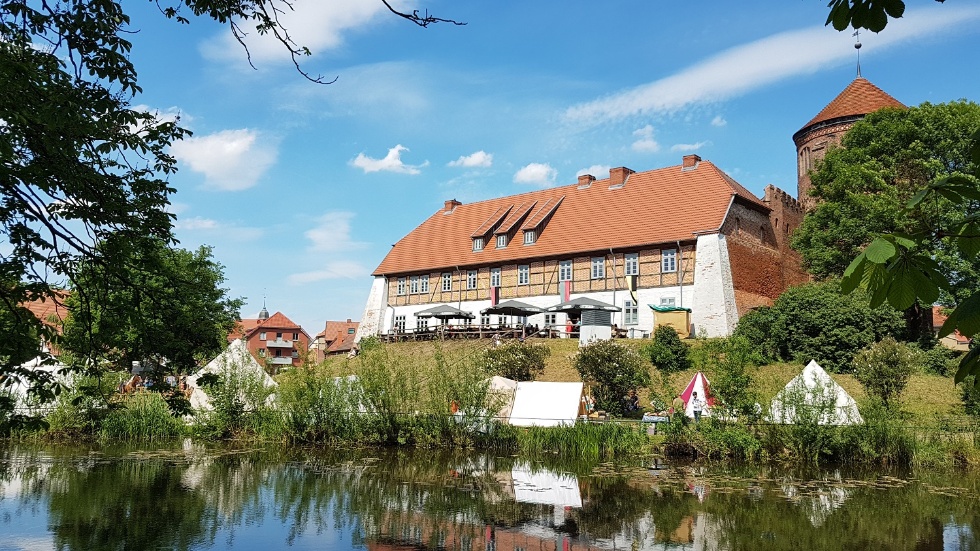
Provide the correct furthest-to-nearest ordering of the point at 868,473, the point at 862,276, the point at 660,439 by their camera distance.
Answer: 1. the point at 660,439
2. the point at 868,473
3. the point at 862,276

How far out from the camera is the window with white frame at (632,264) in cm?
3975

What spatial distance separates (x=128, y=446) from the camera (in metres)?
21.7

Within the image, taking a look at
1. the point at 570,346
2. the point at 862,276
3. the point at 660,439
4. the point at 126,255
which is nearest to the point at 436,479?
the point at 660,439

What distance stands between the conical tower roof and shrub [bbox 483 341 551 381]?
27.9m

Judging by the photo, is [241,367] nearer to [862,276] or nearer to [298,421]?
[298,421]

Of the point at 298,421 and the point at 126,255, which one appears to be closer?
Answer: the point at 126,255

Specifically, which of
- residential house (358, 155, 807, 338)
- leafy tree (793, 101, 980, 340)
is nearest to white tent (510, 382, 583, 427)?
residential house (358, 155, 807, 338)

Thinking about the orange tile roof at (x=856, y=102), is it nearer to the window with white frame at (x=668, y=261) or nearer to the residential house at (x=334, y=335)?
the window with white frame at (x=668, y=261)

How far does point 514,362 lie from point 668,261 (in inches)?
579

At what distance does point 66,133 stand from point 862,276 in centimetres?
636

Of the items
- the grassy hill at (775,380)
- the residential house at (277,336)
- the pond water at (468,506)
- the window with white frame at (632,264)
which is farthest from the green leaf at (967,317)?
the residential house at (277,336)

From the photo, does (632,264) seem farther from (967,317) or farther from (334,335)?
(334,335)

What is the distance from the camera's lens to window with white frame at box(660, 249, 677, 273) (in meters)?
38.5

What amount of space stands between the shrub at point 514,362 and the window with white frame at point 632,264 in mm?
11964
